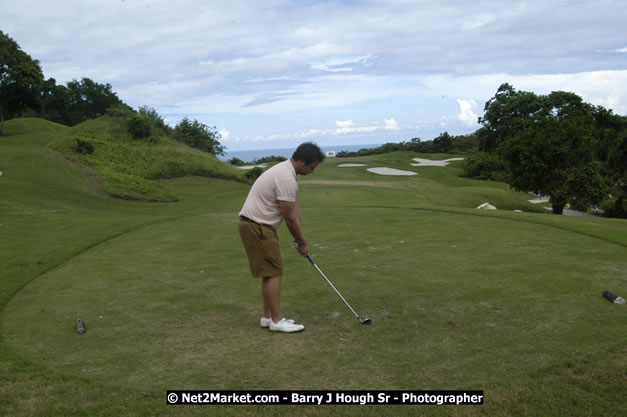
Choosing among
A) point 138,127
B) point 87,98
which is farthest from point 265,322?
point 87,98

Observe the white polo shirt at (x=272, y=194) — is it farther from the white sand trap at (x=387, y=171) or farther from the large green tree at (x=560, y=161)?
the white sand trap at (x=387, y=171)

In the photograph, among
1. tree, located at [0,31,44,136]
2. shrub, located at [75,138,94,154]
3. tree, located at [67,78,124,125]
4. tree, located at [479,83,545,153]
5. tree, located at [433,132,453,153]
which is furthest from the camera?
tree, located at [433,132,453,153]

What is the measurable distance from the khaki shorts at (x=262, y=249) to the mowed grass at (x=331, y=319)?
65 centimetres

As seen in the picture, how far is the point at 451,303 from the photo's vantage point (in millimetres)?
5805

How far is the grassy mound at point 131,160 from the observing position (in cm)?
2545

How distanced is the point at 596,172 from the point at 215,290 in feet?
78.7

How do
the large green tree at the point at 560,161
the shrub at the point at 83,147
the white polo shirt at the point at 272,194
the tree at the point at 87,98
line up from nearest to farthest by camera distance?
the white polo shirt at the point at 272,194 < the large green tree at the point at 560,161 < the shrub at the point at 83,147 < the tree at the point at 87,98

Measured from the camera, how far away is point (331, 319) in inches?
217

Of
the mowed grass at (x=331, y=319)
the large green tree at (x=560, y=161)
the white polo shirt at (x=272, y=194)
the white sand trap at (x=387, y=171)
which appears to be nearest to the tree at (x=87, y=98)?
the white sand trap at (x=387, y=171)

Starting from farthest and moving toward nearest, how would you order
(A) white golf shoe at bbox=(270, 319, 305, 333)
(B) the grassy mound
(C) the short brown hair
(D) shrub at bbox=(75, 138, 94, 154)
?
(D) shrub at bbox=(75, 138, 94, 154), (B) the grassy mound, (C) the short brown hair, (A) white golf shoe at bbox=(270, 319, 305, 333)

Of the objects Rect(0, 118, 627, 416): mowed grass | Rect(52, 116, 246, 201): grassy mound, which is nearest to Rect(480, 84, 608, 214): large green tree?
Rect(0, 118, 627, 416): mowed grass

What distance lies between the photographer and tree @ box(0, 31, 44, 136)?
36.1m

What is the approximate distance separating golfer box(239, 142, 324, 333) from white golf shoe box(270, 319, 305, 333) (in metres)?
0.04

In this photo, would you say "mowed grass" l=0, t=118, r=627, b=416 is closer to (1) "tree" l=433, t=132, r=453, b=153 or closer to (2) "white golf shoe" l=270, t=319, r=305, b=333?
(2) "white golf shoe" l=270, t=319, r=305, b=333
